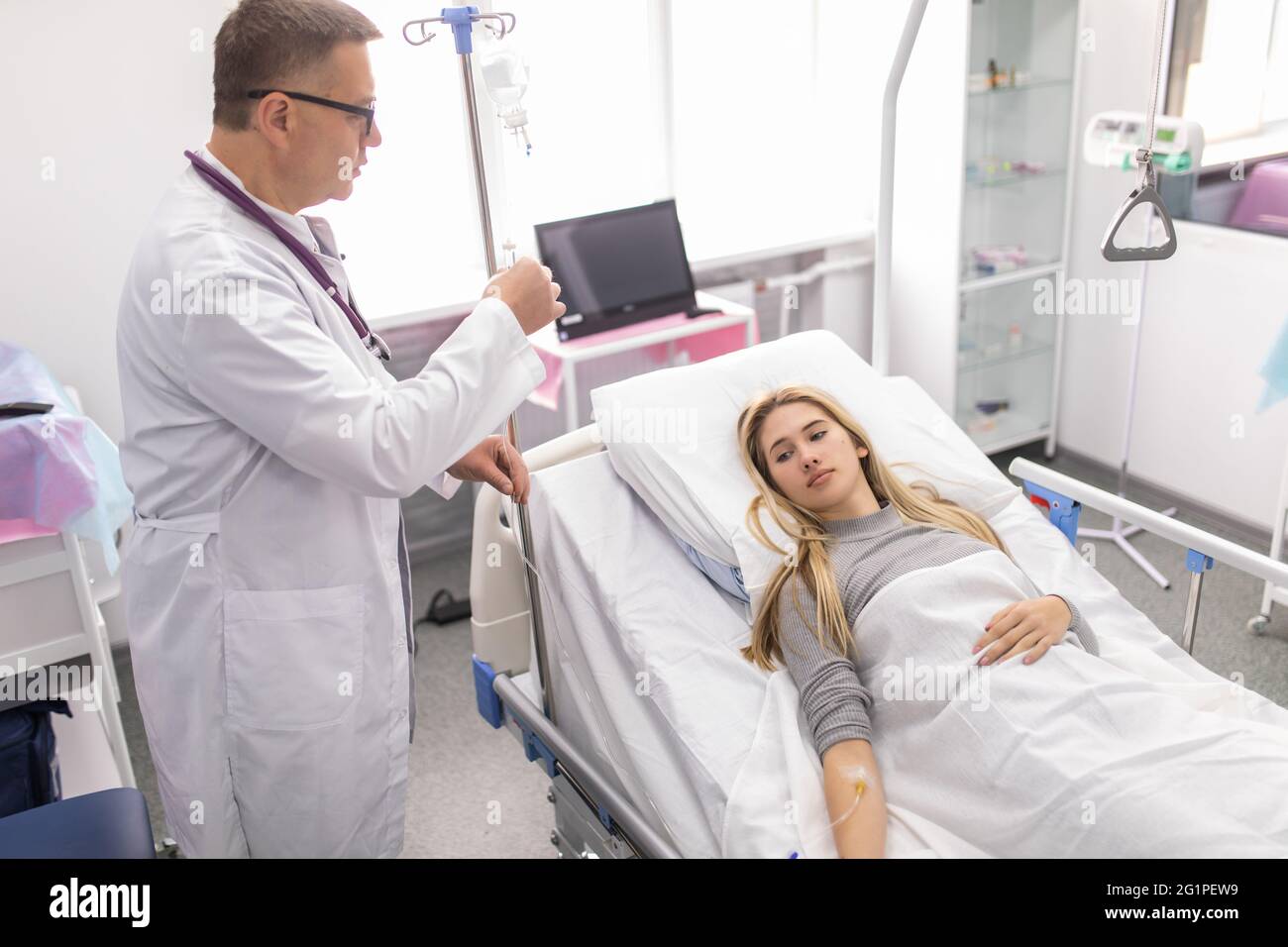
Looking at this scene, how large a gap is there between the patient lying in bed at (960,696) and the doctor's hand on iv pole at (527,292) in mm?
579

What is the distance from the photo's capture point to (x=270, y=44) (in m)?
1.31

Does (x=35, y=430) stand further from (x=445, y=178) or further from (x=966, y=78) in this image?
(x=966, y=78)

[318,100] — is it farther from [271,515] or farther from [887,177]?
[887,177]

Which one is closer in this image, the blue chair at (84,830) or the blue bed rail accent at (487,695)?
the blue chair at (84,830)

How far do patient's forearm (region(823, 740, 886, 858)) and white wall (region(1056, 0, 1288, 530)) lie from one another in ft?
7.25

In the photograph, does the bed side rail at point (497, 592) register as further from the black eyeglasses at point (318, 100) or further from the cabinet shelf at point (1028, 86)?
the cabinet shelf at point (1028, 86)

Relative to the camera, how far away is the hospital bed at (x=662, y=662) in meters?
1.55

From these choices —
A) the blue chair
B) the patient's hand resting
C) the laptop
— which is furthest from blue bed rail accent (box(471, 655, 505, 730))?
the laptop

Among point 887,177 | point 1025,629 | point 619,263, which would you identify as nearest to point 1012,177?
point 619,263

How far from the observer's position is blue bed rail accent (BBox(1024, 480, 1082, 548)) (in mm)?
2109

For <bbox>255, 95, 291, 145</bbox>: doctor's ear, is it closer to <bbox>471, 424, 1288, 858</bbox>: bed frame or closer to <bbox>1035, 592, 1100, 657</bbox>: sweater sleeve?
<bbox>471, 424, 1288, 858</bbox>: bed frame

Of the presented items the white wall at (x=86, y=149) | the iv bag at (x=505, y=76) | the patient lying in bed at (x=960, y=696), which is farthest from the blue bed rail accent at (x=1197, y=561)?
the white wall at (x=86, y=149)

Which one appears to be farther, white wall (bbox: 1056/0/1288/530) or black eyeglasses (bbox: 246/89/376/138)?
white wall (bbox: 1056/0/1288/530)
